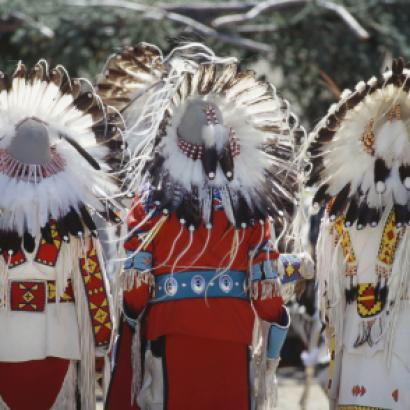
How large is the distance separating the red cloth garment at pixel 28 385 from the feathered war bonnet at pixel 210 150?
796mm

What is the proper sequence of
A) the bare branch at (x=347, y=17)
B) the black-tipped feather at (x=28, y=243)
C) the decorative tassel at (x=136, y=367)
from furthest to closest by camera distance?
1. the bare branch at (x=347, y=17)
2. the decorative tassel at (x=136, y=367)
3. the black-tipped feather at (x=28, y=243)

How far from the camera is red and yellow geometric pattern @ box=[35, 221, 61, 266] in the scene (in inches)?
184

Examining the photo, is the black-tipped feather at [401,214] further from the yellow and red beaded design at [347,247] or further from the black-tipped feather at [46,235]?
the black-tipped feather at [46,235]

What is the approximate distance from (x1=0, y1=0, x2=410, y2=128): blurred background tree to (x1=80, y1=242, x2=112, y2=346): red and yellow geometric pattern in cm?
425

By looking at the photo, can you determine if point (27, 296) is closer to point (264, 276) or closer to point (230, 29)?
point (264, 276)

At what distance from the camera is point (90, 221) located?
4.73 metres

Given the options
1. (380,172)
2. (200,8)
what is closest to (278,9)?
(200,8)

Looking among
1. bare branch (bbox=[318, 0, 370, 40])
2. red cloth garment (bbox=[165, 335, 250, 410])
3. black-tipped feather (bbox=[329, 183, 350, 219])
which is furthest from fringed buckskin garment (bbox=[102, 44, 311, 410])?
bare branch (bbox=[318, 0, 370, 40])

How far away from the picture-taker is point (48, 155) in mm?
4734

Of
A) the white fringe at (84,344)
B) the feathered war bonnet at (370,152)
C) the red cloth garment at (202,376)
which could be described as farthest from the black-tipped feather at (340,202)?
the white fringe at (84,344)

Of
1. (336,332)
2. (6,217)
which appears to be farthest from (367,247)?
(6,217)

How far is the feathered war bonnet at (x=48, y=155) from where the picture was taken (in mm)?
4656

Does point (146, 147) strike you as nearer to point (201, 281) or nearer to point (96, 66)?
point (201, 281)

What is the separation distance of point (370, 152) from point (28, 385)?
66.4 inches
